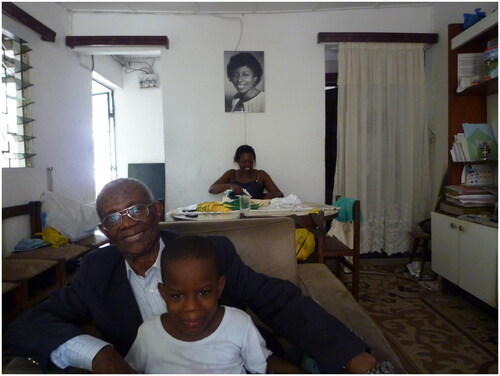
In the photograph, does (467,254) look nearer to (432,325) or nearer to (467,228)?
(467,228)

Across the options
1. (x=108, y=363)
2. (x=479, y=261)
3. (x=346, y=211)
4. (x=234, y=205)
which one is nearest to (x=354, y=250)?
(x=346, y=211)

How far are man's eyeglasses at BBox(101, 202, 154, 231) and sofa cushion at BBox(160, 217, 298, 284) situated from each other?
37 cm

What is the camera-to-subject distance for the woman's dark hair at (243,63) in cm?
405

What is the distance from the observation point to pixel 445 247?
298 cm

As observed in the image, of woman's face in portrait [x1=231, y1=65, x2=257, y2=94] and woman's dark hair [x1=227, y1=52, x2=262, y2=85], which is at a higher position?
woman's dark hair [x1=227, y1=52, x2=262, y2=85]

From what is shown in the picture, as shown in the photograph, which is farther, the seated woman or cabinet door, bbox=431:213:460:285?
the seated woman

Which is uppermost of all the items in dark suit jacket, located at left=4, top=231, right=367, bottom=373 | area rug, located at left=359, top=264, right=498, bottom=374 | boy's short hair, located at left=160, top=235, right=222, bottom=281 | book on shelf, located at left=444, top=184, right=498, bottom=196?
book on shelf, located at left=444, top=184, right=498, bottom=196

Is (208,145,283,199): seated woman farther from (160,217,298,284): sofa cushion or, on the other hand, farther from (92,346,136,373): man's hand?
(92,346,136,373): man's hand

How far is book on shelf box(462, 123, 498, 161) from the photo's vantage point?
9.34 feet

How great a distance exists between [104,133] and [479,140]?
4.81 metres

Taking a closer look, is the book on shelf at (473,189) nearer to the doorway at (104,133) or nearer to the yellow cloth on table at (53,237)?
the yellow cloth on table at (53,237)

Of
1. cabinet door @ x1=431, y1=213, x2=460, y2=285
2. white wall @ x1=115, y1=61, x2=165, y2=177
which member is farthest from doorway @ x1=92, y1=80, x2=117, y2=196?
cabinet door @ x1=431, y1=213, x2=460, y2=285

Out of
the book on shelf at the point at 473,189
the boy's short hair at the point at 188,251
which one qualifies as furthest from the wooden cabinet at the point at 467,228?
the boy's short hair at the point at 188,251

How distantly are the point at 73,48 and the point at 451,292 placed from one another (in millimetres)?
4227
